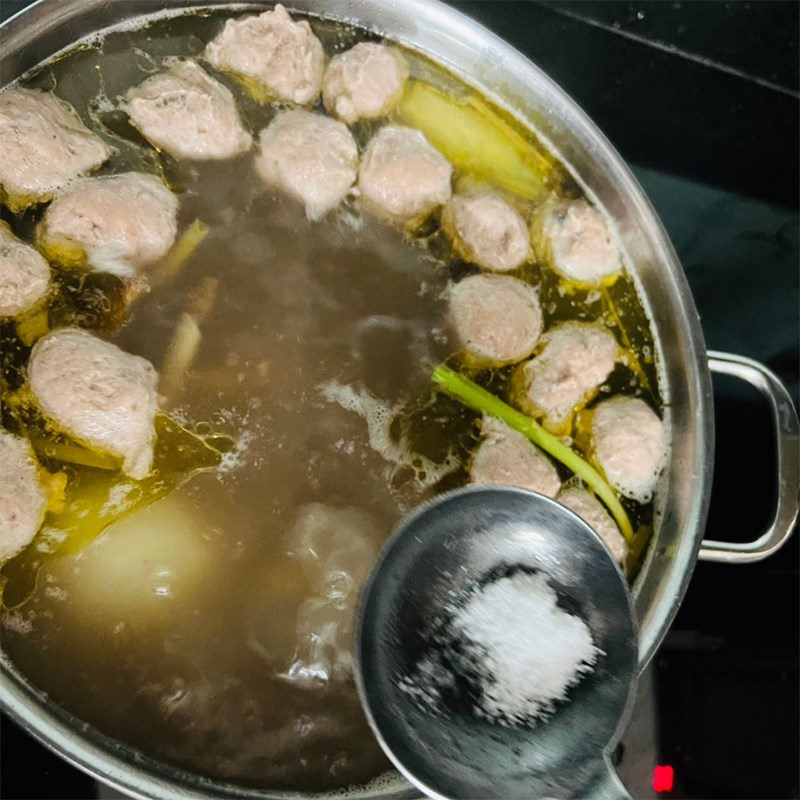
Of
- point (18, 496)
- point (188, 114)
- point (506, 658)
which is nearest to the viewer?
point (506, 658)

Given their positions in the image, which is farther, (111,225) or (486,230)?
(486,230)

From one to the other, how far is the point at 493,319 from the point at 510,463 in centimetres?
40

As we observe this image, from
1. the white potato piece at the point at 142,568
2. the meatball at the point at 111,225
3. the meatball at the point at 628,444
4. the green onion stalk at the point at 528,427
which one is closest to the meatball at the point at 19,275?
the meatball at the point at 111,225

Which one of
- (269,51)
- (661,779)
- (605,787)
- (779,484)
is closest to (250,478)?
(605,787)

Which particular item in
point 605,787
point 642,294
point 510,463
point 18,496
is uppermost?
point 642,294

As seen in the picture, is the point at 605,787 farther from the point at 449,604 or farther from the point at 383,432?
the point at 383,432

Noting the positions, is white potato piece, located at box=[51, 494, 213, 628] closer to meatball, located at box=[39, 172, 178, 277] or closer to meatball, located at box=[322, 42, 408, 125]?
meatball, located at box=[39, 172, 178, 277]

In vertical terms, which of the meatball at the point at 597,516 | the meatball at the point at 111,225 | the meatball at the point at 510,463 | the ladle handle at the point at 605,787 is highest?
the meatball at the point at 111,225

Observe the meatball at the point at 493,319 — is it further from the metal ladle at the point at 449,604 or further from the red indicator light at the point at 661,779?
the red indicator light at the point at 661,779

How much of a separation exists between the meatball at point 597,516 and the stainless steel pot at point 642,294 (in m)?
0.13

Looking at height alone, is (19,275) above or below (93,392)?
above

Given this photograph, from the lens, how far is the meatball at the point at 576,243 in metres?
2.24

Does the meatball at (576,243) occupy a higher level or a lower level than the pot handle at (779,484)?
higher

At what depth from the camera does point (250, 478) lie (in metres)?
2.03
